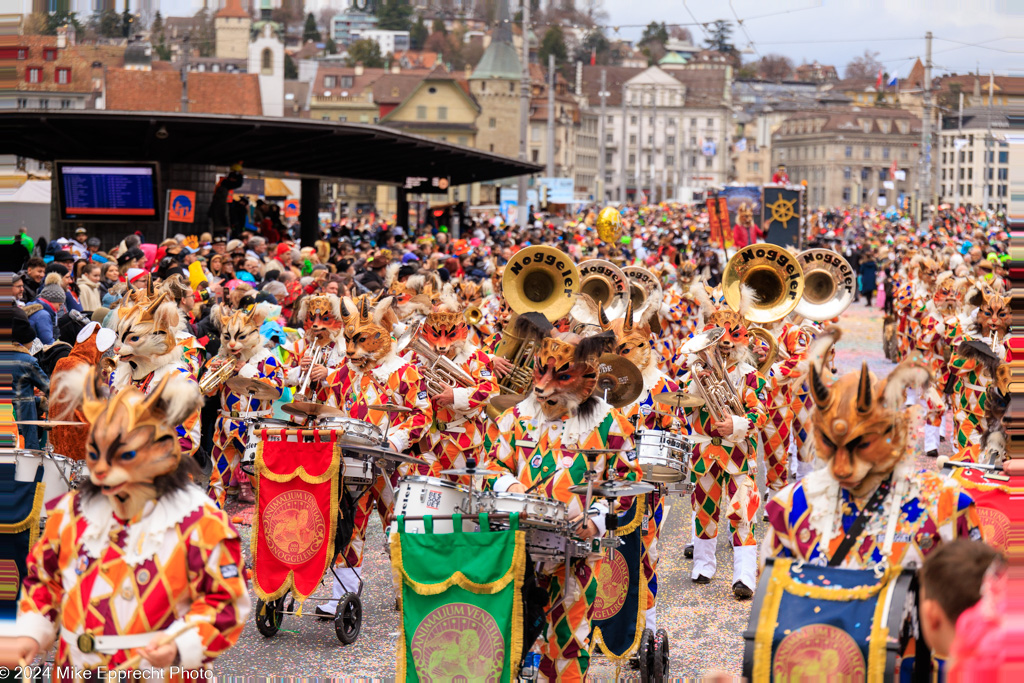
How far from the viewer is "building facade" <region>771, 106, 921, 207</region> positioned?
159 m

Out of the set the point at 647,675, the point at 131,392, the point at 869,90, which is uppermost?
the point at 869,90

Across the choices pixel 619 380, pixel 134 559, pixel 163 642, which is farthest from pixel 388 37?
pixel 163 642

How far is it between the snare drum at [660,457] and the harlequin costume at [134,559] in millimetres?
2480

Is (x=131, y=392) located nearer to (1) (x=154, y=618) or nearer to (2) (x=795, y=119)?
(1) (x=154, y=618)

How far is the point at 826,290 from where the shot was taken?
12.1 metres

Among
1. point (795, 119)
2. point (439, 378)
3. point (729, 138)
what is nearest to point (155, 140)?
point (439, 378)

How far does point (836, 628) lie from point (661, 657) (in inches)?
106

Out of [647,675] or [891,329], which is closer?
[647,675]

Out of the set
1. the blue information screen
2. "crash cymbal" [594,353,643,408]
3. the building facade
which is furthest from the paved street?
the building facade

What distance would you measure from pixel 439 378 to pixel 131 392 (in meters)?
3.66

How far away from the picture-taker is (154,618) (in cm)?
390

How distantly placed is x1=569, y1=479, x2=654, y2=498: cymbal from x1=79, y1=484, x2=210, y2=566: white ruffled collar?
1852 mm

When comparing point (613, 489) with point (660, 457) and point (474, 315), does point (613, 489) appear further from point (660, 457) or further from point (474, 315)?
point (474, 315)

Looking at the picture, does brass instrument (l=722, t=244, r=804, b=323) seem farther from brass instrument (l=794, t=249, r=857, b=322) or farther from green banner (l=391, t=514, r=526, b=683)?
green banner (l=391, t=514, r=526, b=683)
